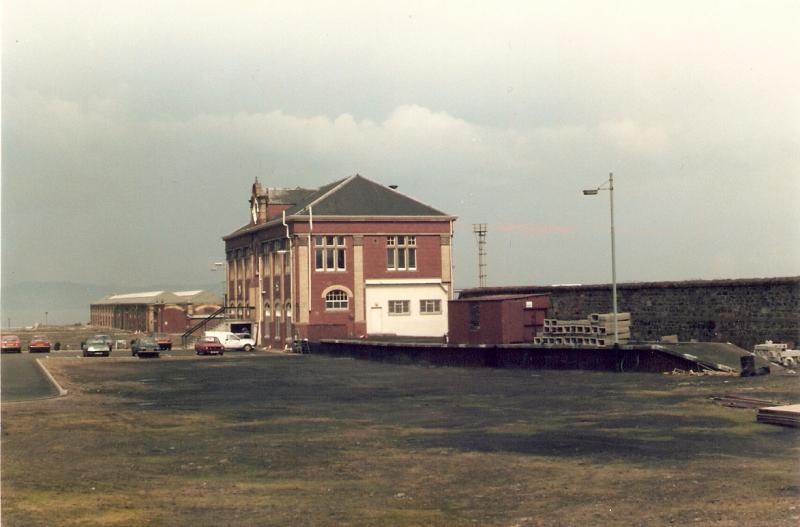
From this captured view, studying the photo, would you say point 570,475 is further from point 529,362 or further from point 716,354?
point 529,362

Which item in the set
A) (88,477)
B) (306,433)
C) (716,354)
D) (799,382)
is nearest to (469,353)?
(716,354)

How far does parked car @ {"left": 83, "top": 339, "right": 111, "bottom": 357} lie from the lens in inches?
2554

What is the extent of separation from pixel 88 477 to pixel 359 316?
53981mm

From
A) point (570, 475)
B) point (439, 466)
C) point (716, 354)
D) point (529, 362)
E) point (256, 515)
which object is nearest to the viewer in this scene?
point (256, 515)

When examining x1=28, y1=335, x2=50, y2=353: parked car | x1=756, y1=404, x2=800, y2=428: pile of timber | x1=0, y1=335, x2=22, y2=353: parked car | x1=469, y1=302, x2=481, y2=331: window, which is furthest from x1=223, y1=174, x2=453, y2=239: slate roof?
x1=756, y1=404, x2=800, y2=428: pile of timber

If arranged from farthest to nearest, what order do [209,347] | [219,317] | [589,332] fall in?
[219,317] → [209,347] → [589,332]

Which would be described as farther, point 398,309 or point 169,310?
point 169,310

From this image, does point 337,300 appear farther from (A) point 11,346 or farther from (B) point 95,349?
(A) point 11,346

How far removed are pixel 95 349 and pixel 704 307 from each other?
41.9m

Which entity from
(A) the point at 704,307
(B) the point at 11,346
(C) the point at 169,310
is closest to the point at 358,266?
(B) the point at 11,346

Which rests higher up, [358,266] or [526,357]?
[358,266]

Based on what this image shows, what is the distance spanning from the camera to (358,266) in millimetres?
69062

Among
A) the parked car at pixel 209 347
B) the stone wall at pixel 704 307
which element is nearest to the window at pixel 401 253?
the parked car at pixel 209 347

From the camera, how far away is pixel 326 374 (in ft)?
132
